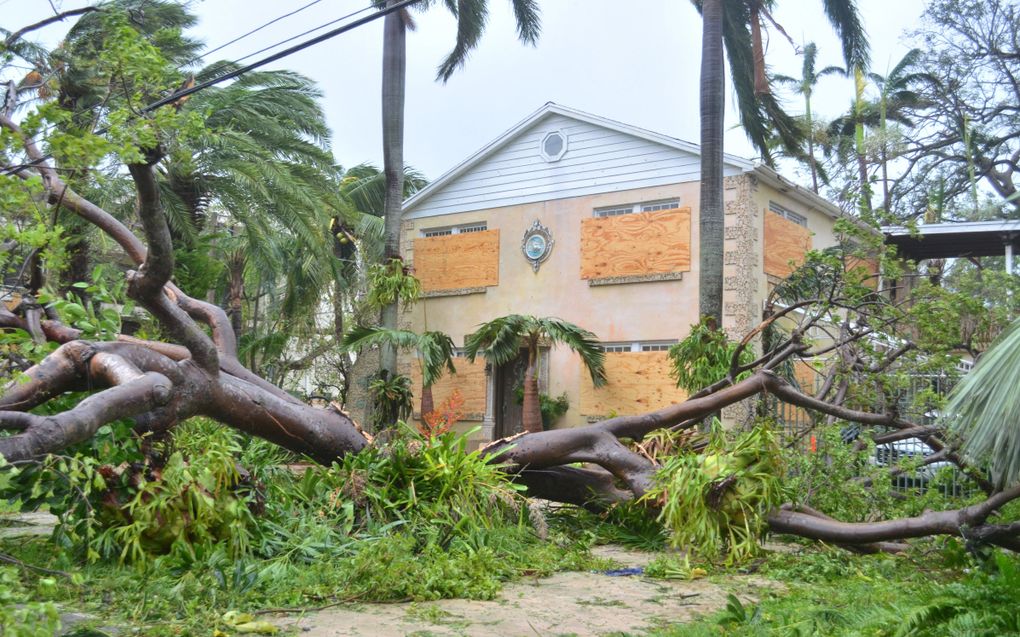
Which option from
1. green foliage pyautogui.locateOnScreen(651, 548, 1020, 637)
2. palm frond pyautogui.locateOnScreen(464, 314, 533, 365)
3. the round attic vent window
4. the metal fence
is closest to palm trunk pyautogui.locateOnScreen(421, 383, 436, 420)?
palm frond pyautogui.locateOnScreen(464, 314, 533, 365)

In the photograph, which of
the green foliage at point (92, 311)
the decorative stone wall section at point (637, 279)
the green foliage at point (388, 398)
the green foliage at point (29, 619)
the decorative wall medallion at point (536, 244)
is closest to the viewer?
the green foliage at point (29, 619)

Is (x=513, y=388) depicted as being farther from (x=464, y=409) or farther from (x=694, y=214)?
(x=694, y=214)

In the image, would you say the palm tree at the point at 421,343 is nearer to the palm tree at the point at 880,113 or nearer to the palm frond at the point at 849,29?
the palm frond at the point at 849,29

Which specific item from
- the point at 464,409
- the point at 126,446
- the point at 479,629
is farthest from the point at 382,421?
the point at 479,629

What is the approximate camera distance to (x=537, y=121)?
63.1 feet

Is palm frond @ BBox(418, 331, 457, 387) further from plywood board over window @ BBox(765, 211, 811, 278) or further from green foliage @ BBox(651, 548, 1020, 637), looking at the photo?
green foliage @ BBox(651, 548, 1020, 637)

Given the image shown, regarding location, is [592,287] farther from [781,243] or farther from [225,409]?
[225,409]

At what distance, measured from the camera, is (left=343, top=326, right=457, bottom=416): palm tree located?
56.7ft

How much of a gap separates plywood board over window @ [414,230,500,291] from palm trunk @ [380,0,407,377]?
1447 millimetres

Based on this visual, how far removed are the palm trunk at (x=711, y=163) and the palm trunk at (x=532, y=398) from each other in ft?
13.6

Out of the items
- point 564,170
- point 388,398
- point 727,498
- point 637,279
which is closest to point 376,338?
point 388,398

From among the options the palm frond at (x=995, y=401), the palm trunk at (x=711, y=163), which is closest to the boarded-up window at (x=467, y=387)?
the palm trunk at (x=711, y=163)

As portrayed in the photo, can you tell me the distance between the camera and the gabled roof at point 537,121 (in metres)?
16.8

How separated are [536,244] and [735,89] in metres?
5.14
